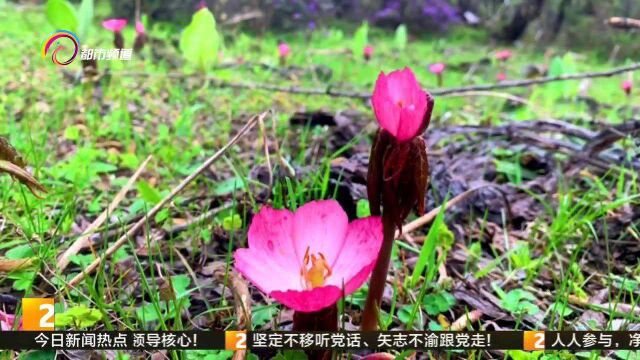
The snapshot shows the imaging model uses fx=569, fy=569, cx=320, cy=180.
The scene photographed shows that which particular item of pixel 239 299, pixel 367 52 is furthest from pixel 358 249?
pixel 367 52

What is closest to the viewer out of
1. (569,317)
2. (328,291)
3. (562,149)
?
(328,291)

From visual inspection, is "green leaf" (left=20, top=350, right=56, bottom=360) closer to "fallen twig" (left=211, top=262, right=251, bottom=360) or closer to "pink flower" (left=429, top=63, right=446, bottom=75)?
"fallen twig" (left=211, top=262, right=251, bottom=360)

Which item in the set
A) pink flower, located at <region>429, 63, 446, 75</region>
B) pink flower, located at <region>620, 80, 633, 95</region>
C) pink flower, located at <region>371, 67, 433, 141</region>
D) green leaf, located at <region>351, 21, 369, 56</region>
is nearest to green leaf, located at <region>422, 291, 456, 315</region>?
pink flower, located at <region>371, 67, 433, 141</region>

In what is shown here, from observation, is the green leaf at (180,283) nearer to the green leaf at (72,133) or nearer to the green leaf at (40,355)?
the green leaf at (40,355)

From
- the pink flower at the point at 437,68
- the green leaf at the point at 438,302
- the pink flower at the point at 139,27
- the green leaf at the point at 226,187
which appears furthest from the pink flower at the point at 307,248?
the pink flower at the point at 437,68

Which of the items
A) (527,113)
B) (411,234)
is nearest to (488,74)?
(527,113)

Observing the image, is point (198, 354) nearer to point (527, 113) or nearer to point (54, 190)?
point (54, 190)

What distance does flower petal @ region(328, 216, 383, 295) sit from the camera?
48 cm

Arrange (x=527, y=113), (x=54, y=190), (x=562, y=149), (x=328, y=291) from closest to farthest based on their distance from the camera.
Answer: (x=328, y=291) < (x=54, y=190) < (x=562, y=149) < (x=527, y=113)

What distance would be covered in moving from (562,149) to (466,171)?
0.28 meters

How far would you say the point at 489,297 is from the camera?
0.69 m

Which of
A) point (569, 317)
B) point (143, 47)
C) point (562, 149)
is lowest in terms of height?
point (569, 317)

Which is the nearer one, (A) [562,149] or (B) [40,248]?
(B) [40,248]

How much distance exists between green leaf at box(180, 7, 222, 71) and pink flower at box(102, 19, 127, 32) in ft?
0.36
